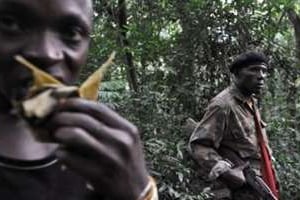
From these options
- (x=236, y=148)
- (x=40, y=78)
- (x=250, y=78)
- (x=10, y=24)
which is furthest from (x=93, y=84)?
(x=250, y=78)

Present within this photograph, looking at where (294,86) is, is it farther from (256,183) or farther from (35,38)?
(35,38)

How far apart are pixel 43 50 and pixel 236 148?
4.23 meters

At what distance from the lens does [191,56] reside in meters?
7.70

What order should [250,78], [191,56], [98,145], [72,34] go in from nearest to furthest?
1. [98,145]
2. [72,34]
3. [250,78]
4. [191,56]

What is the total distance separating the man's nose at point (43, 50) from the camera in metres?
1.09

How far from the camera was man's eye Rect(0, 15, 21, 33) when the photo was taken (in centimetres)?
112

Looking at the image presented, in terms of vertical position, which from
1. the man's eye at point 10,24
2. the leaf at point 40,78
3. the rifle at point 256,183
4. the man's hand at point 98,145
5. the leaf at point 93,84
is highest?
the man's eye at point 10,24

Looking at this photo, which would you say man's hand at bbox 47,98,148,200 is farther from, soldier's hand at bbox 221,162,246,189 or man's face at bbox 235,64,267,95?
man's face at bbox 235,64,267,95

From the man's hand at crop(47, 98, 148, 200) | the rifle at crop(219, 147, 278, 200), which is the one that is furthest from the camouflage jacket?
the man's hand at crop(47, 98, 148, 200)

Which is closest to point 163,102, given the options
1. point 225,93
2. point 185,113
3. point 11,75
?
point 185,113

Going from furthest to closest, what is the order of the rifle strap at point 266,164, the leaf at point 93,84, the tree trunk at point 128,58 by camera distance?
the tree trunk at point 128,58
the rifle strap at point 266,164
the leaf at point 93,84

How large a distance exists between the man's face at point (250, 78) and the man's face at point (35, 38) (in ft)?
14.3

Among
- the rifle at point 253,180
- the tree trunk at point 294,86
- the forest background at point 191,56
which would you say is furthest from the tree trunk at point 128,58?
the rifle at point 253,180

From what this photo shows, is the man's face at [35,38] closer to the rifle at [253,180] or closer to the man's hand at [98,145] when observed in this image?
the man's hand at [98,145]
